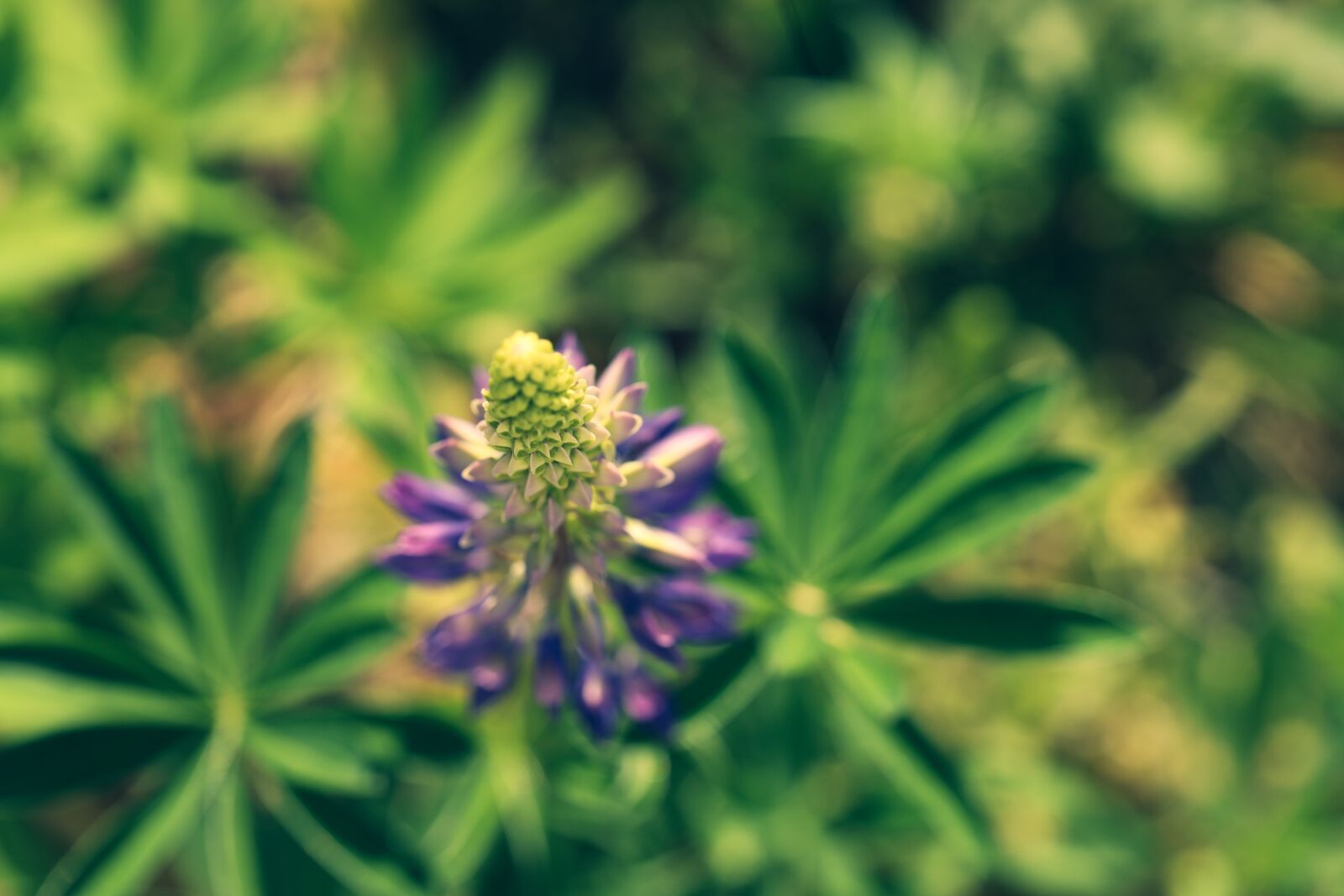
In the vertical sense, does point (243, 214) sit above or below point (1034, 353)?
below

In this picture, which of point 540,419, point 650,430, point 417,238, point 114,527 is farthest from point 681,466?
point 417,238

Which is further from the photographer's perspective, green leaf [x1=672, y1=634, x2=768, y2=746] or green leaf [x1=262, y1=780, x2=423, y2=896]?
green leaf [x1=262, y1=780, x2=423, y2=896]

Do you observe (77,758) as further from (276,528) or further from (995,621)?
(995,621)

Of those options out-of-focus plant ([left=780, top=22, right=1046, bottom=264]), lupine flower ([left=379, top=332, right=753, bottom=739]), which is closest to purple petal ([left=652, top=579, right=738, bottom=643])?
lupine flower ([left=379, top=332, right=753, bottom=739])

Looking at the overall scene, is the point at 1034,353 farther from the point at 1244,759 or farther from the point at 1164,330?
the point at 1244,759

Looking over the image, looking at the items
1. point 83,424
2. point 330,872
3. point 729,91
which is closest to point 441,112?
point 729,91

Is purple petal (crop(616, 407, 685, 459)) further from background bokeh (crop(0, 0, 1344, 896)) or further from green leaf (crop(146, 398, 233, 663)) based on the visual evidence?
green leaf (crop(146, 398, 233, 663))
